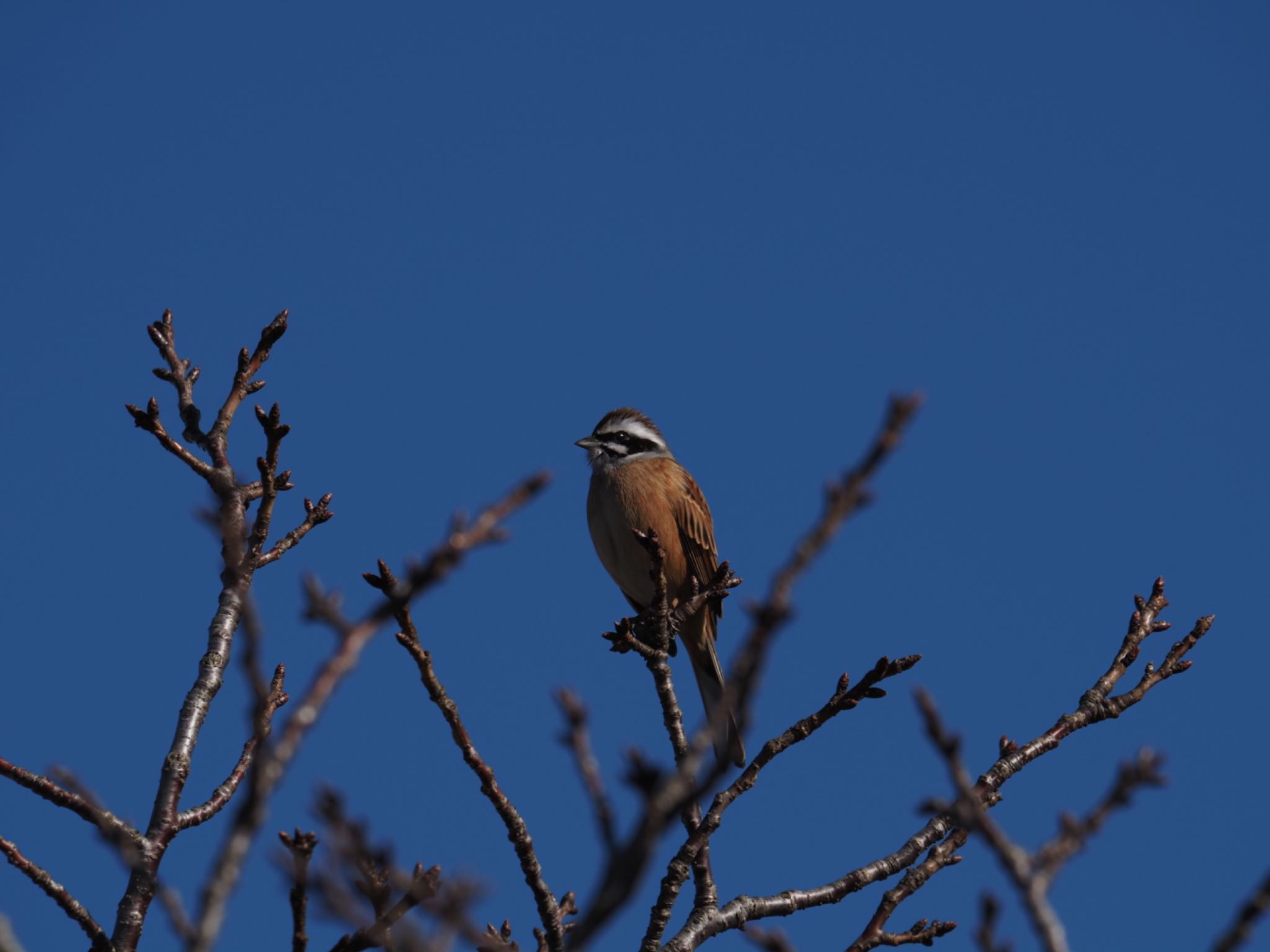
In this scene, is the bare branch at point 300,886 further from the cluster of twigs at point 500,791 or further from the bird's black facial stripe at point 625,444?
the bird's black facial stripe at point 625,444

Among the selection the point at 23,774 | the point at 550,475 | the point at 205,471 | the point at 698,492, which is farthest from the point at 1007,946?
the point at 698,492

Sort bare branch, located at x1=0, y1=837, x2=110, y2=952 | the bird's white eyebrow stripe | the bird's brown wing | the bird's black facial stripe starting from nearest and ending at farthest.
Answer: bare branch, located at x1=0, y1=837, x2=110, y2=952 < the bird's brown wing < the bird's black facial stripe < the bird's white eyebrow stripe

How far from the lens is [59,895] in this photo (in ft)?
11.9

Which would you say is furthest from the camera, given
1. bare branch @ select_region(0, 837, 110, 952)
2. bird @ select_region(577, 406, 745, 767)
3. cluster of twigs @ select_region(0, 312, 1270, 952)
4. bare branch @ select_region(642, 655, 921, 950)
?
bird @ select_region(577, 406, 745, 767)

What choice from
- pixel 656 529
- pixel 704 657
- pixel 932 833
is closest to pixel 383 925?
pixel 932 833

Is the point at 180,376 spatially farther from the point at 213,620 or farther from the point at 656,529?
the point at 656,529

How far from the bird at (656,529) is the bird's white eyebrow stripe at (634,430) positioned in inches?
9.3

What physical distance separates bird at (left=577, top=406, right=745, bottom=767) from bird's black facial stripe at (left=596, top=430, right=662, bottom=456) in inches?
0.5

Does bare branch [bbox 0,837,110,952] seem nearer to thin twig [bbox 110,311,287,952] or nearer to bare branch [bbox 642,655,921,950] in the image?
thin twig [bbox 110,311,287,952]

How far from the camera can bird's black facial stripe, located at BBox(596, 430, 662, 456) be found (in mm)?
9406

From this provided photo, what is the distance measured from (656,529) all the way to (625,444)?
0.92 meters

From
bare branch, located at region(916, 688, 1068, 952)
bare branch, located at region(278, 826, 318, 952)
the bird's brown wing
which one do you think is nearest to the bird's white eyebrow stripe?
the bird's brown wing

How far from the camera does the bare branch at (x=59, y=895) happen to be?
3.38 m

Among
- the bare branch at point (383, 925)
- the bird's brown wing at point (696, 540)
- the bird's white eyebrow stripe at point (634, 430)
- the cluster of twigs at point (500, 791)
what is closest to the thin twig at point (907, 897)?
the cluster of twigs at point (500, 791)
